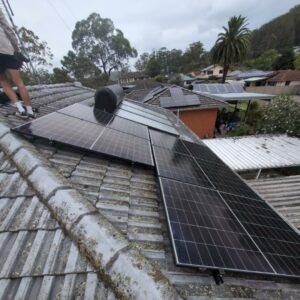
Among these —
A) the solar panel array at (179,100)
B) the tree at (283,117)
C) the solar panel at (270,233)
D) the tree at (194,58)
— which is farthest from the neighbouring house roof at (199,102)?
the tree at (194,58)

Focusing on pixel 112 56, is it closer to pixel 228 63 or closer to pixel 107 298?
pixel 228 63

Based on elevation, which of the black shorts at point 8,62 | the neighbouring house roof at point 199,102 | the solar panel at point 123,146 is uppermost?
the black shorts at point 8,62

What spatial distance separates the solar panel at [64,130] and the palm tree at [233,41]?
3245 cm

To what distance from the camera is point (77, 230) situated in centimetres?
188

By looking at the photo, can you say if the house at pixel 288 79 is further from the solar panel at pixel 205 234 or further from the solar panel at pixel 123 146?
the solar panel at pixel 205 234

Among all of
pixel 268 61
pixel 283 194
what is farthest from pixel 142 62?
pixel 283 194

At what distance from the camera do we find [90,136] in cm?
384

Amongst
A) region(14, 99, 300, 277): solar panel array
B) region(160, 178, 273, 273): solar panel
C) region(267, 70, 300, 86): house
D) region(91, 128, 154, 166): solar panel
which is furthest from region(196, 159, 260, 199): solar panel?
region(267, 70, 300, 86): house

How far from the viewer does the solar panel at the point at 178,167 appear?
355 cm

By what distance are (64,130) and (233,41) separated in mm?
33842

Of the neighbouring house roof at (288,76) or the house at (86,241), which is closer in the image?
the house at (86,241)

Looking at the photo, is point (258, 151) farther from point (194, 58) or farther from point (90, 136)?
point (194, 58)

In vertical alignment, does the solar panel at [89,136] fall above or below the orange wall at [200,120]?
above

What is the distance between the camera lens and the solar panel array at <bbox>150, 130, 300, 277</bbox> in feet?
6.77
